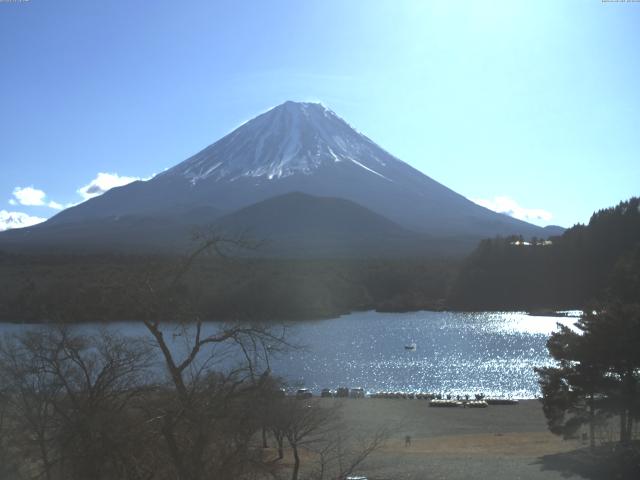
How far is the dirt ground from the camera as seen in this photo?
11.0 m

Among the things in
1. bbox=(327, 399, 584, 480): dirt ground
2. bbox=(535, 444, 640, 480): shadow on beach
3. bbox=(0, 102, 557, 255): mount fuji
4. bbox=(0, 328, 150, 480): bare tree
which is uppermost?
bbox=(0, 102, 557, 255): mount fuji

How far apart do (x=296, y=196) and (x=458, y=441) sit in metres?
77.8

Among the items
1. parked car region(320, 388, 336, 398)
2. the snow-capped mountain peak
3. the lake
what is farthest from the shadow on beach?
the snow-capped mountain peak

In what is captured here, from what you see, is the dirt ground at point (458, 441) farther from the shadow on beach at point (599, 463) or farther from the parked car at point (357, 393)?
the parked car at point (357, 393)

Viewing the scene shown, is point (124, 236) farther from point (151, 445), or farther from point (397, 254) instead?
point (151, 445)

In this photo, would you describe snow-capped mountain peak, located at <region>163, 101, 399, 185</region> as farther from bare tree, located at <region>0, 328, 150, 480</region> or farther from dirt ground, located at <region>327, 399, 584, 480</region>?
bare tree, located at <region>0, 328, 150, 480</region>

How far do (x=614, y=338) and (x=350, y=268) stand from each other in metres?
54.7

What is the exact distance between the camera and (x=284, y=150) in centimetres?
11175

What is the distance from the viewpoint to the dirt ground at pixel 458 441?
435 inches

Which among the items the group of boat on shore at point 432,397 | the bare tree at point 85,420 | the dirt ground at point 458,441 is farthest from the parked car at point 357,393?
the bare tree at point 85,420

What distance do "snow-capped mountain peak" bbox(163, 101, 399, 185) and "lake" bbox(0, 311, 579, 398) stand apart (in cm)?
6482

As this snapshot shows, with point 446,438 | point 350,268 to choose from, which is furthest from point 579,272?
point 446,438

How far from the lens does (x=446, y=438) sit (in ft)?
52.6

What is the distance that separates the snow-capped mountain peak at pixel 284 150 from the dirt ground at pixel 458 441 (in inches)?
3496
